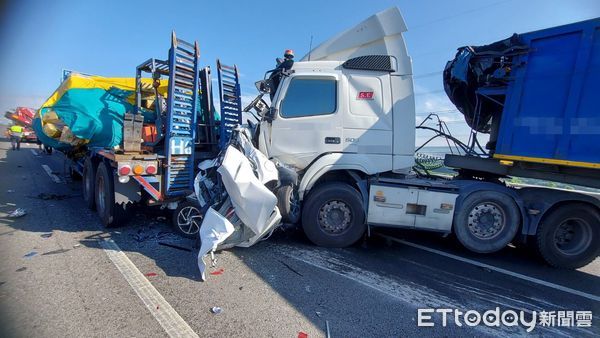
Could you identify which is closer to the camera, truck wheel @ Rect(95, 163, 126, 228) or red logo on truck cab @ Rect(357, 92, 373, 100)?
red logo on truck cab @ Rect(357, 92, 373, 100)

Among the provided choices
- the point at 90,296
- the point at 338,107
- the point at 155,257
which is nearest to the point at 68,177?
the point at 155,257

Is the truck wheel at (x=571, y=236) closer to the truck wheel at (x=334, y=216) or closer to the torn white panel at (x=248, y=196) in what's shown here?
the truck wheel at (x=334, y=216)

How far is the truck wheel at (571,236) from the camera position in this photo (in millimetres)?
3898

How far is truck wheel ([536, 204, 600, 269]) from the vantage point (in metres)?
3.90

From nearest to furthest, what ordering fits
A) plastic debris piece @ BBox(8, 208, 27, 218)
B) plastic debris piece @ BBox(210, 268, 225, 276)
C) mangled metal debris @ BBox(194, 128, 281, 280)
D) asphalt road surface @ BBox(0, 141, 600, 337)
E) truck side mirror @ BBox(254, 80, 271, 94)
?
asphalt road surface @ BBox(0, 141, 600, 337)
plastic debris piece @ BBox(210, 268, 225, 276)
mangled metal debris @ BBox(194, 128, 281, 280)
truck side mirror @ BBox(254, 80, 271, 94)
plastic debris piece @ BBox(8, 208, 27, 218)

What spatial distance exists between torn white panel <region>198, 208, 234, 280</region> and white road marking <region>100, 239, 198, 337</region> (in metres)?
0.59

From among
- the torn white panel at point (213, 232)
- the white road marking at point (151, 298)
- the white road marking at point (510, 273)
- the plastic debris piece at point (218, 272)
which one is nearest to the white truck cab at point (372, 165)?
the white road marking at point (510, 273)

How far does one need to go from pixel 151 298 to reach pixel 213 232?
0.89 metres

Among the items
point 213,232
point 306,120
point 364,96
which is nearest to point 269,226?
point 213,232

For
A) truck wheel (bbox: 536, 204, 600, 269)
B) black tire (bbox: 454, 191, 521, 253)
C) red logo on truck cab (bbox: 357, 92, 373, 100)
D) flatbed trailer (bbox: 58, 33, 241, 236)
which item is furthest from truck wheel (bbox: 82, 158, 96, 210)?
truck wheel (bbox: 536, 204, 600, 269)

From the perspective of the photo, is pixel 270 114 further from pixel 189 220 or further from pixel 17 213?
pixel 17 213

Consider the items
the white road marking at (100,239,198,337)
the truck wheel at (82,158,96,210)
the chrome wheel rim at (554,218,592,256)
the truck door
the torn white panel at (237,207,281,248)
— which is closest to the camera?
the white road marking at (100,239,198,337)

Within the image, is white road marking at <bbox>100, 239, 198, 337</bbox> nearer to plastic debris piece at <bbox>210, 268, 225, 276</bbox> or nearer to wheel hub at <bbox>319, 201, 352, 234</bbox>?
plastic debris piece at <bbox>210, 268, 225, 276</bbox>

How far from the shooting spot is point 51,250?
3.54 m
